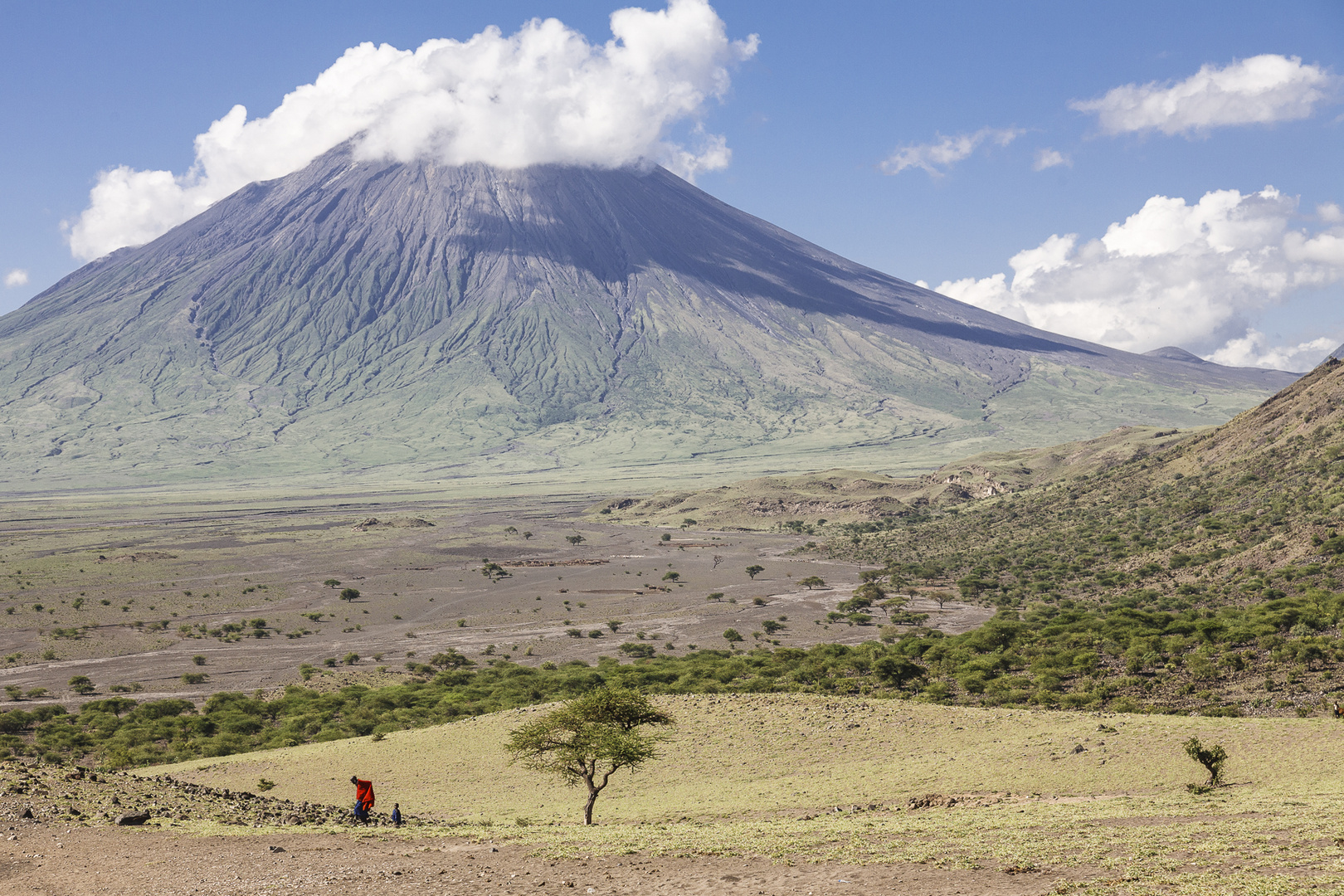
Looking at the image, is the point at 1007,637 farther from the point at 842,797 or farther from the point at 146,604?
the point at 146,604

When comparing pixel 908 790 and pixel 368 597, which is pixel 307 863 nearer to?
pixel 908 790

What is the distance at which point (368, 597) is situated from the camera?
8006 cm

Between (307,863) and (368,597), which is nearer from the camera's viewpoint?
(307,863)

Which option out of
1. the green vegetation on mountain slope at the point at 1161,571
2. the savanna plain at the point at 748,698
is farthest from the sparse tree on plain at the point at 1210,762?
the green vegetation on mountain slope at the point at 1161,571

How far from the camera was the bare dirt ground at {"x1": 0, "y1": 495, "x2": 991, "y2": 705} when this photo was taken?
5762 cm

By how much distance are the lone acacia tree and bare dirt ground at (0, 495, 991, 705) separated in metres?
29.8

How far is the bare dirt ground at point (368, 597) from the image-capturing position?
189ft

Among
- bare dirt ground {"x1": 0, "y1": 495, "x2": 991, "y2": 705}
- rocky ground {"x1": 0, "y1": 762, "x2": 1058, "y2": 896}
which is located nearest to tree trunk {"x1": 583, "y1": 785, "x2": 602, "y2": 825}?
rocky ground {"x1": 0, "y1": 762, "x2": 1058, "y2": 896}

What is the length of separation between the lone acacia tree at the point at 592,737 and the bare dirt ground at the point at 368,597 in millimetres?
29809

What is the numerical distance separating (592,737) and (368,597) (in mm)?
60465

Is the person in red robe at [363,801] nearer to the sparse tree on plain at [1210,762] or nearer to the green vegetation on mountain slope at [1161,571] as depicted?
the sparse tree on plain at [1210,762]

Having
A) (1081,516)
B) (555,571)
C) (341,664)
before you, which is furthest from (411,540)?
(1081,516)

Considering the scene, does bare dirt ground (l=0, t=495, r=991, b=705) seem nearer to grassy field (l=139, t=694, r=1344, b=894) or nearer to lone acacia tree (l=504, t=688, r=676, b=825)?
grassy field (l=139, t=694, r=1344, b=894)

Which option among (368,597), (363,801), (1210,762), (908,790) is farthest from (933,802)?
(368,597)
